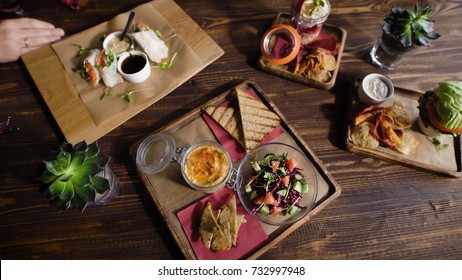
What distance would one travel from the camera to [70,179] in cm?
114

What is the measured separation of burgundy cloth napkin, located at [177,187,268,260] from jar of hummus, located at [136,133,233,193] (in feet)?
0.27

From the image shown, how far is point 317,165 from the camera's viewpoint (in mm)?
1532

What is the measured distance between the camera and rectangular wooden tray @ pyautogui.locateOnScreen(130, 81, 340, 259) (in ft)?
4.52

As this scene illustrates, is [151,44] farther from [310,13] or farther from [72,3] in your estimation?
[310,13]

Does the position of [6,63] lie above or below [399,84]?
above

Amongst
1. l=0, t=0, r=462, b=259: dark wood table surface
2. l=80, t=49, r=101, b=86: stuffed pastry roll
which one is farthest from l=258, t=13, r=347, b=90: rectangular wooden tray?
l=80, t=49, r=101, b=86: stuffed pastry roll

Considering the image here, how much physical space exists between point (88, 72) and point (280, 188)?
142 cm

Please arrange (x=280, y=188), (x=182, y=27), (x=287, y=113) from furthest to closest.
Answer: (x=182, y=27) < (x=287, y=113) < (x=280, y=188)

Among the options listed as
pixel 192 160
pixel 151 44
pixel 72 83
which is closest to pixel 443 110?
pixel 192 160

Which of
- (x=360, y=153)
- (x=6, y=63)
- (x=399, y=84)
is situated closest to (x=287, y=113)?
(x=360, y=153)

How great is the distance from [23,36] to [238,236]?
1936 millimetres

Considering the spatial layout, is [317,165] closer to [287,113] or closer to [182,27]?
[287,113]

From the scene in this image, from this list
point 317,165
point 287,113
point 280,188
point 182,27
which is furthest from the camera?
point 182,27

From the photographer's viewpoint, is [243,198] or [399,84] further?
[399,84]
